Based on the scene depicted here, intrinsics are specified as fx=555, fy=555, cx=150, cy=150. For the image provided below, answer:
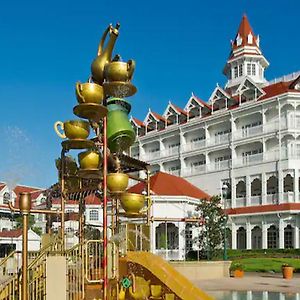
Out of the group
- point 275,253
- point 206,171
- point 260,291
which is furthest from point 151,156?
point 260,291

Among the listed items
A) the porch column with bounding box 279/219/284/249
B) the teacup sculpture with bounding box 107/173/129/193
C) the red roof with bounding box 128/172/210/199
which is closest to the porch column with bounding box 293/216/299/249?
the porch column with bounding box 279/219/284/249

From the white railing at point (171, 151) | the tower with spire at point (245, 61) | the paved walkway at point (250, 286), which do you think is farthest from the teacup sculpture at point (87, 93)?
the tower with spire at point (245, 61)

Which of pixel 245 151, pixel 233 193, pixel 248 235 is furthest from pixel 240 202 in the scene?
pixel 245 151

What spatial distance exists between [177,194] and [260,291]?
23052 mm

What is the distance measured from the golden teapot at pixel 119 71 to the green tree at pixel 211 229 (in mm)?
34376

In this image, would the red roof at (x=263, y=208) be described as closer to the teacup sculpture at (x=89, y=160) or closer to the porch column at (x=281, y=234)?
the porch column at (x=281, y=234)

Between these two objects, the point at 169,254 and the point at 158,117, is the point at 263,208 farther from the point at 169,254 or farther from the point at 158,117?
the point at 158,117

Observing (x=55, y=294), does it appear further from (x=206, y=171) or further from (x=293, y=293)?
(x=206, y=171)

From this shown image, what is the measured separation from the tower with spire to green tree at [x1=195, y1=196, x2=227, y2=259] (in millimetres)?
25290

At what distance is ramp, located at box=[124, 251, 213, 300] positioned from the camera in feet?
32.0

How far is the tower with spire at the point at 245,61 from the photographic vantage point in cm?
6712

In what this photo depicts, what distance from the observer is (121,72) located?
8.73 meters

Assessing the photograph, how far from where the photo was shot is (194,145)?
6038cm

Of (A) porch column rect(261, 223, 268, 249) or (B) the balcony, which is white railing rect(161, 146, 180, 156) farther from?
(A) porch column rect(261, 223, 268, 249)
